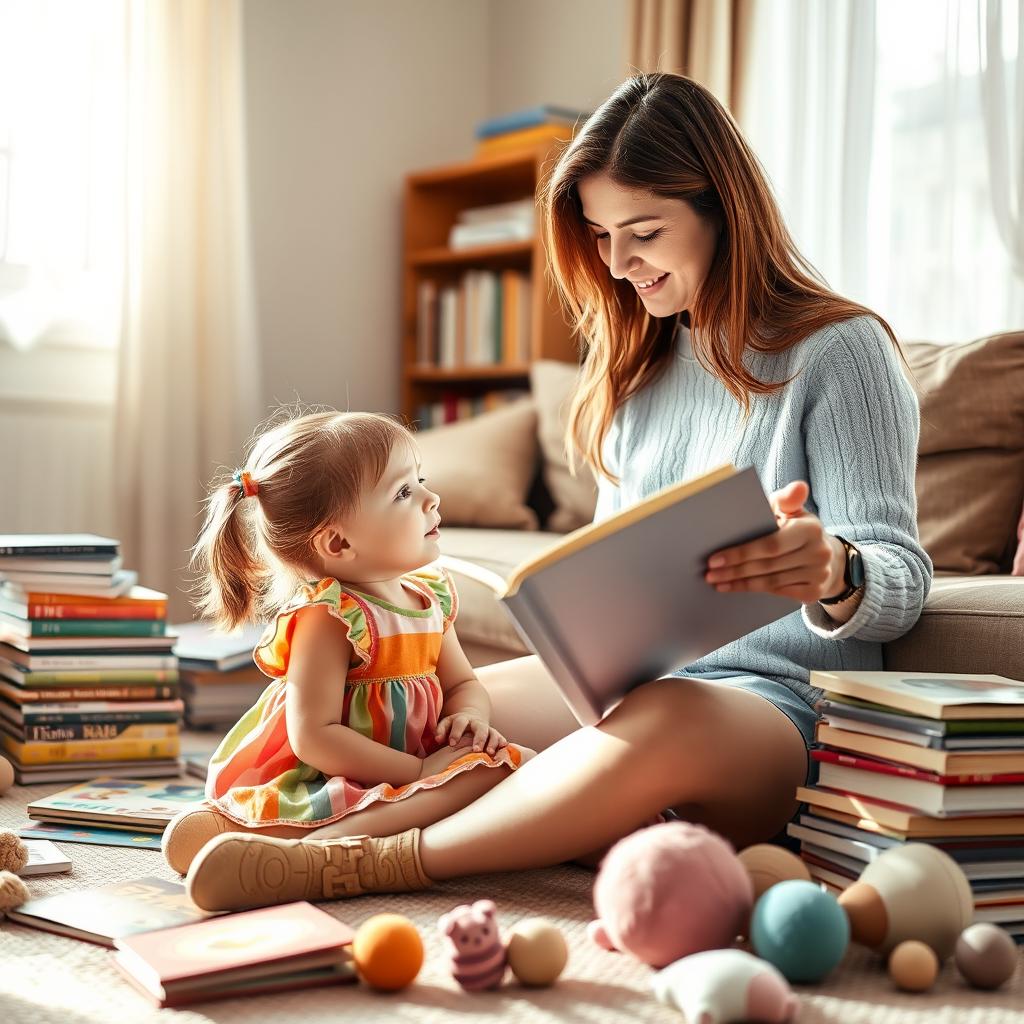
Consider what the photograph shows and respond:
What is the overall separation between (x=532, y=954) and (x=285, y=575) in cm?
62

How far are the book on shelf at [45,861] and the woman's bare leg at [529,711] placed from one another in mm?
528

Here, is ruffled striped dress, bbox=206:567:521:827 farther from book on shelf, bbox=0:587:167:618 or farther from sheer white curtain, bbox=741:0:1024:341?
sheer white curtain, bbox=741:0:1024:341

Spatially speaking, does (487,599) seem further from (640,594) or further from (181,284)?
(181,284)

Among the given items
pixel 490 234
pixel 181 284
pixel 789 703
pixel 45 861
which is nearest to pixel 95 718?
pixel 45 861

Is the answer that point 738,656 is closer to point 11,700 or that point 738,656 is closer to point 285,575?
point 285,575

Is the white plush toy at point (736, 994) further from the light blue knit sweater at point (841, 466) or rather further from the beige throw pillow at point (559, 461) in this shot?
the beige throw pillow at point (559, 461)

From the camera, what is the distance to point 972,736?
1.16 metres

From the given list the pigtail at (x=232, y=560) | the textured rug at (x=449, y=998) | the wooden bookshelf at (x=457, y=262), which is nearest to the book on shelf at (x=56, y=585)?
the pigtail at (x=232, y=560)

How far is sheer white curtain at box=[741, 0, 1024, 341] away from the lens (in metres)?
2.71

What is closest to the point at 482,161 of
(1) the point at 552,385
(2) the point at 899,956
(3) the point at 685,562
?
(1) the point at 552,385

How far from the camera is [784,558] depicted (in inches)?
44.6

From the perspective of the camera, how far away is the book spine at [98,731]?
193cm

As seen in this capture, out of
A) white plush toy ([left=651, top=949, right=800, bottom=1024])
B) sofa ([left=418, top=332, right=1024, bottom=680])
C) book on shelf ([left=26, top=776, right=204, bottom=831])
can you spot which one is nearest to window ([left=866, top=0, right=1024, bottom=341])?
sofa ([left=418, top=332, right=1024, bottom=680])

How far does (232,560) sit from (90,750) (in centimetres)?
63
